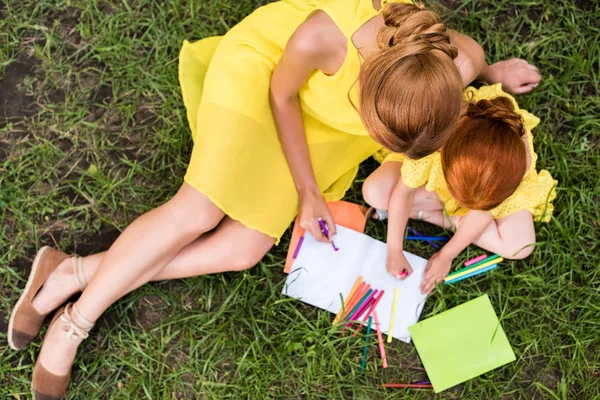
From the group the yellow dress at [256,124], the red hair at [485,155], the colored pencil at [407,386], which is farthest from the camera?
the colored pencil at [407,386]

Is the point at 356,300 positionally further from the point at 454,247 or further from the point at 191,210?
the point at 191,210

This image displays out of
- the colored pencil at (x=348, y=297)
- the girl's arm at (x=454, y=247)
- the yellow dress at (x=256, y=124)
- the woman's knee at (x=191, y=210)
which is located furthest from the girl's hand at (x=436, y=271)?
the woman's knee at (x=191, y=210)

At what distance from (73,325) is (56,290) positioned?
0.15m

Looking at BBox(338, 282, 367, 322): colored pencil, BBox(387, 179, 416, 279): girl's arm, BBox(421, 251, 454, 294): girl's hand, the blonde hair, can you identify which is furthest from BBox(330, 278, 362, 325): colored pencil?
the blonde hair

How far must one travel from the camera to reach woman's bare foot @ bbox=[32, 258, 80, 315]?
5.85 feet

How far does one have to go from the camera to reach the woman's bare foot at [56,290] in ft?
5.85

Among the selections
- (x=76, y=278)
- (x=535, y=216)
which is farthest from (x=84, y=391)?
(x=535, y=216)

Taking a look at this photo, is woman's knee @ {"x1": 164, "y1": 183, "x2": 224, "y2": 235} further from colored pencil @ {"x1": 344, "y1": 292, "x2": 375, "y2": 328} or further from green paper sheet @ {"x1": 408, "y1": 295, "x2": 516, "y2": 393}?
green paper sheet @ {"x1": 408, "y1": 295, "x2": 516, "y2": 393}

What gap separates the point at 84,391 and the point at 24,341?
260 mm

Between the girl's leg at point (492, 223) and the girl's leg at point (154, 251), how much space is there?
41 cm

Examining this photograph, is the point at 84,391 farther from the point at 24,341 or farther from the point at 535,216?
the point at 535,216

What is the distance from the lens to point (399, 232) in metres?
1.82

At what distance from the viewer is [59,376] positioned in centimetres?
175

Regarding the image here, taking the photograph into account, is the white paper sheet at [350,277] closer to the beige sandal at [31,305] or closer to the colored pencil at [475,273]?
the colored pencil at [475,273]
